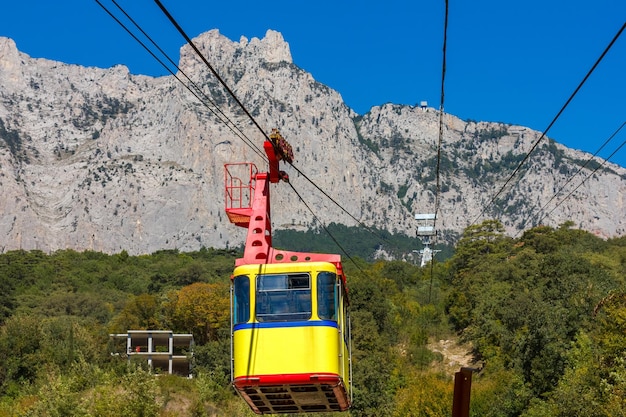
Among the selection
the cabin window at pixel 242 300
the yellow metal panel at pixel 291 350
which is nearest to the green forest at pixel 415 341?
the yellow metal panel at pixel 291 350

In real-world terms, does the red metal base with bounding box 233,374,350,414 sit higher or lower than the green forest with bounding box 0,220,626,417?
higher

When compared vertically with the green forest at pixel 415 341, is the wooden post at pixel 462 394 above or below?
above

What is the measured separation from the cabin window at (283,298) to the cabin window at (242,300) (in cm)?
28

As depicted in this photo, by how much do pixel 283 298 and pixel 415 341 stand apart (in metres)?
76.7

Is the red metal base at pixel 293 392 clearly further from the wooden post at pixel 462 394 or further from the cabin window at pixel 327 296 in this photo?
the wooden post at pixel 462 394

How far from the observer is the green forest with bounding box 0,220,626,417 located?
201 ft

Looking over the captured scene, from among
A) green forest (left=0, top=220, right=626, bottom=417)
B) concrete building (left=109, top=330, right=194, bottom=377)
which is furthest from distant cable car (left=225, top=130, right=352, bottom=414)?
concrete building (left=109, top=330, right=194, bottom=377)

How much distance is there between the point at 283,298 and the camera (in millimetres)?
25203

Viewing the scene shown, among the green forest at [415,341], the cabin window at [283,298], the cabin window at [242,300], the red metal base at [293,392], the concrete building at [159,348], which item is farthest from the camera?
the concrete building at [159,348]

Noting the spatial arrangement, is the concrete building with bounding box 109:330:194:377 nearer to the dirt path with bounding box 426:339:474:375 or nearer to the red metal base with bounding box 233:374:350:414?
the dirt path with bounding box 426:339:474:375

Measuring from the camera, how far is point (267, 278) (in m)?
25.3

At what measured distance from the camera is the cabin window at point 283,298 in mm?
25125

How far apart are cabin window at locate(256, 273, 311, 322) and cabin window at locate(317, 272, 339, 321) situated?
28 centimetres

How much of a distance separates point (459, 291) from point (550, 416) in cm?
5498
